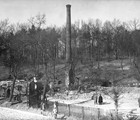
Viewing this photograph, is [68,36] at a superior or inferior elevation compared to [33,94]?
superior

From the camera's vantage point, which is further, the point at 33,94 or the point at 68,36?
the point at 68,36

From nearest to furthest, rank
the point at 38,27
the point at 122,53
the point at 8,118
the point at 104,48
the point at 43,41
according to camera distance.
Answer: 1. the point at 8,118
2. the point at 43,41
3. the point at 38,27
4. the point at 122,53
5. the point at 104,48

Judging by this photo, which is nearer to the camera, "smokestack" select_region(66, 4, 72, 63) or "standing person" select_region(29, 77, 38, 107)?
"standing person" select_region(29, 77, 38, 107)

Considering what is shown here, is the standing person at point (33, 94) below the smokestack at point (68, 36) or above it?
below

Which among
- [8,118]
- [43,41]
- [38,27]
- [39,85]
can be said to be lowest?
[8,118]

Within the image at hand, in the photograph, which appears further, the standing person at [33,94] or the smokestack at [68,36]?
the smokestack at [68,36]

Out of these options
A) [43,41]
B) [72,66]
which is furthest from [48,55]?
[43,41]

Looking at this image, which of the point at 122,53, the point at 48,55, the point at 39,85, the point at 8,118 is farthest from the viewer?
the point at 122,53

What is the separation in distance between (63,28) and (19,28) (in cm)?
1508

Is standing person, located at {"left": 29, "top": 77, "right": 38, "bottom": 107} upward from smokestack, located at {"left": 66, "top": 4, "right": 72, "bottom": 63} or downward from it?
downward

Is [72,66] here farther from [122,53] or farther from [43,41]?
[122,53]

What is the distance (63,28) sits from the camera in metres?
73.1

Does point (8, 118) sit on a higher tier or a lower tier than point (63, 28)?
lower

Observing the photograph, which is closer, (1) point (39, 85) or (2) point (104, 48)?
(1) point (39, 85)
